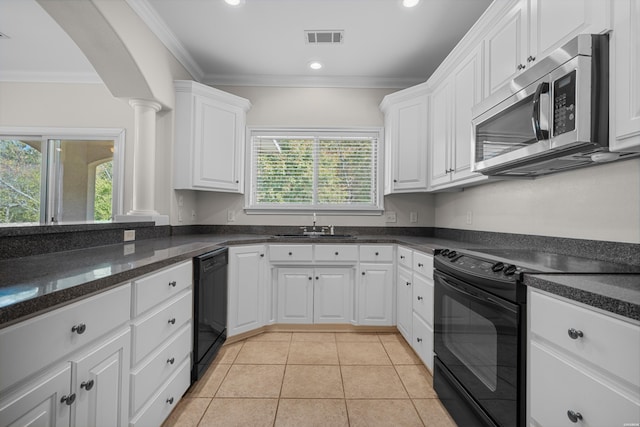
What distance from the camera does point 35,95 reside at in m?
3.58

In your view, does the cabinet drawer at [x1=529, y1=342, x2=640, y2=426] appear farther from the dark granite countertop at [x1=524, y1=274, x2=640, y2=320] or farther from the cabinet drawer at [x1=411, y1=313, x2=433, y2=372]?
the cabinet drawer at [x1=411, y1=313, x2=433, y2=372]

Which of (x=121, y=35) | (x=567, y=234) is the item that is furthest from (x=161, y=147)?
(x=567, y=234)

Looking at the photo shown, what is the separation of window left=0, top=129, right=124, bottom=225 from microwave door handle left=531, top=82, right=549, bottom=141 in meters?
4.09

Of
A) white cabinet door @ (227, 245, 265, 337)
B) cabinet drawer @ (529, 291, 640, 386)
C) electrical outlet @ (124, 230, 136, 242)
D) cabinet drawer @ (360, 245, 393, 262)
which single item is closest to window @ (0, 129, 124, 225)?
electrical outlet @ (124, 230, 136, 242)

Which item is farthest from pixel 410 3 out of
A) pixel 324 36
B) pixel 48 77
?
pixel 48 77

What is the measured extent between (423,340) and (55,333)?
2082 mm

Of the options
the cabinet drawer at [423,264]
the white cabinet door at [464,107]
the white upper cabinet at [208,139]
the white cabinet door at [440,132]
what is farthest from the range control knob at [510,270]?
the white upper cabinet at [208,139]

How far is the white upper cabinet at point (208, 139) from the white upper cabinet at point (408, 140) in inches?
62.6

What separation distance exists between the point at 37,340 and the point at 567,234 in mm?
2303

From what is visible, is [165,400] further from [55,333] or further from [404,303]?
[404,303]

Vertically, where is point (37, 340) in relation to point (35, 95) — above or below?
below

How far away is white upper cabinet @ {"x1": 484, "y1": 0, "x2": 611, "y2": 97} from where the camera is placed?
121 centimetres

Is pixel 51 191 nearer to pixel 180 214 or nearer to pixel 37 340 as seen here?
pixel 180 214

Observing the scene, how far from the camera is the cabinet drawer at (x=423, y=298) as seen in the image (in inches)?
81.3
